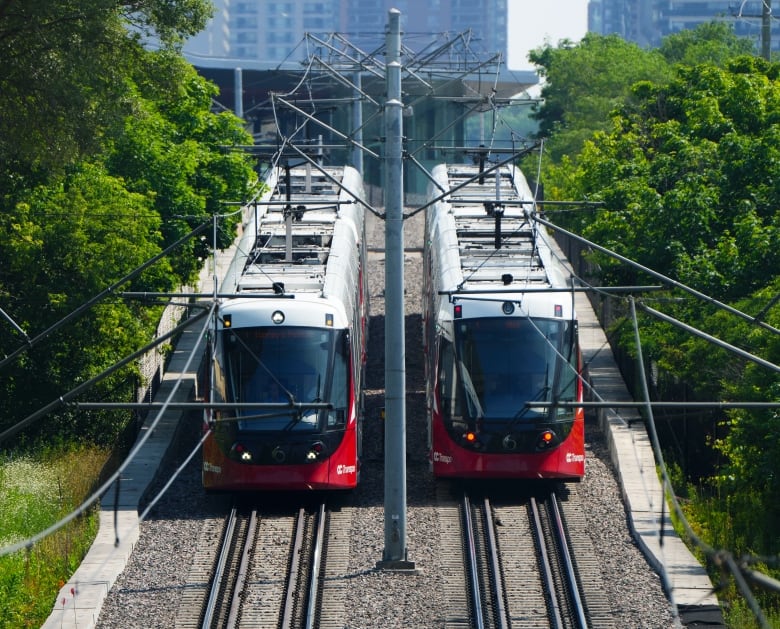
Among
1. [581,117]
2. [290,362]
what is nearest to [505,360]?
[290,362]

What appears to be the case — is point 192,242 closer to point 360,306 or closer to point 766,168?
point 360,306

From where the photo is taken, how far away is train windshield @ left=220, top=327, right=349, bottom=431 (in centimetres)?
2056

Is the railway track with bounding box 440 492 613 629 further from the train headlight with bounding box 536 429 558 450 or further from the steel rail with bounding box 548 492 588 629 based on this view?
the train headlight with bounding box 536 429 558 450

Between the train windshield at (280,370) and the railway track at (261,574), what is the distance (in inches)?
56.8

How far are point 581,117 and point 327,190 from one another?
80.4ft

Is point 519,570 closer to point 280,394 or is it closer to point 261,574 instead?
point 261,574

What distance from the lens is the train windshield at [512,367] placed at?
69.5ft

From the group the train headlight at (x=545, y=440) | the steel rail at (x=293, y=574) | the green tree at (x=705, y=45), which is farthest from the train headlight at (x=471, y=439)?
the green tree at (x=705, y=45)

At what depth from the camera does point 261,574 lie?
19.2m

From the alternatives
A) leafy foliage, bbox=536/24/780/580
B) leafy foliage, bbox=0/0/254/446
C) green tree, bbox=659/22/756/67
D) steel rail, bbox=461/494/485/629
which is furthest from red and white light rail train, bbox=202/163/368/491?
green tree, bbox=659/22/756/67

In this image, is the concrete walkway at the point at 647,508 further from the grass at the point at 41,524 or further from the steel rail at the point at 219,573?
the grass at the point at 41,524

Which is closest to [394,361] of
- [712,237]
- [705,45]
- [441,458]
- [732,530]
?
[441,458]

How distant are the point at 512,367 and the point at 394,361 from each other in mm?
2395

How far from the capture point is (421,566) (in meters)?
19.5
